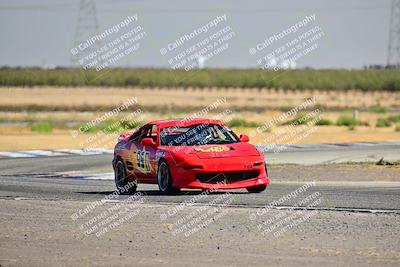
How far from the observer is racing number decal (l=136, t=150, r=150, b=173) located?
18.4 meters

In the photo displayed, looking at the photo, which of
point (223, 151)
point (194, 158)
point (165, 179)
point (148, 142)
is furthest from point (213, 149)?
point (148, 142)

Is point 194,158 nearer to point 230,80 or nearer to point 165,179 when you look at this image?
point 165,179

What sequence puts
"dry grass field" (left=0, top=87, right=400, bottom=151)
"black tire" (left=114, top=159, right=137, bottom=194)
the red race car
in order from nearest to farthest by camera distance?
the red race car → "black tire" (left=114, top=159, right=137, bottom=194) → "dry grass field" (left=0, top=87, right=400, bottom=151)

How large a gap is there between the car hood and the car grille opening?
285 millimetres

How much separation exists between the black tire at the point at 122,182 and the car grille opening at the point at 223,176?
6.89 feet

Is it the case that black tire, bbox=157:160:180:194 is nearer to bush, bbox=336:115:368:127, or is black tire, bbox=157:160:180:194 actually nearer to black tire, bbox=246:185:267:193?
black tire, bbox=246:185:267:193

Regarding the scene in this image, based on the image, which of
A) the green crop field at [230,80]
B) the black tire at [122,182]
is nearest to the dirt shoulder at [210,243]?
the black tire at [122,182]

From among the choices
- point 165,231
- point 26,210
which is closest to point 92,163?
point 26,210

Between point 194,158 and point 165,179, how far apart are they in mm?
730

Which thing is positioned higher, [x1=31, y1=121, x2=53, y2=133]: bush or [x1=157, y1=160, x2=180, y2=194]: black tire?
[x1=157, y1=160, x2=180, y2=194]: black tire

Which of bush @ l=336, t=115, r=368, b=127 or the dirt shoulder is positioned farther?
bush @ l=336, t=115, r=368, b=127

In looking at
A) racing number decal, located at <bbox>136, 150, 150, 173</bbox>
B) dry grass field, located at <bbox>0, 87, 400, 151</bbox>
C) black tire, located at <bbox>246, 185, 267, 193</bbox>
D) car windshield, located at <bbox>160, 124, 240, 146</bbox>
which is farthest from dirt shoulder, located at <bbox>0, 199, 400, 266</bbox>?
dry grass field, located at <bbox>0, 87, 400, 151</bbox>

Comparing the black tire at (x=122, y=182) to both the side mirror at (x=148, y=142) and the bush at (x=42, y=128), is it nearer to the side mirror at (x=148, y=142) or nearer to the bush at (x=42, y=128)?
the side mirror at (x=148, y=142)

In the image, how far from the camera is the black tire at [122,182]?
19344 millimetres
